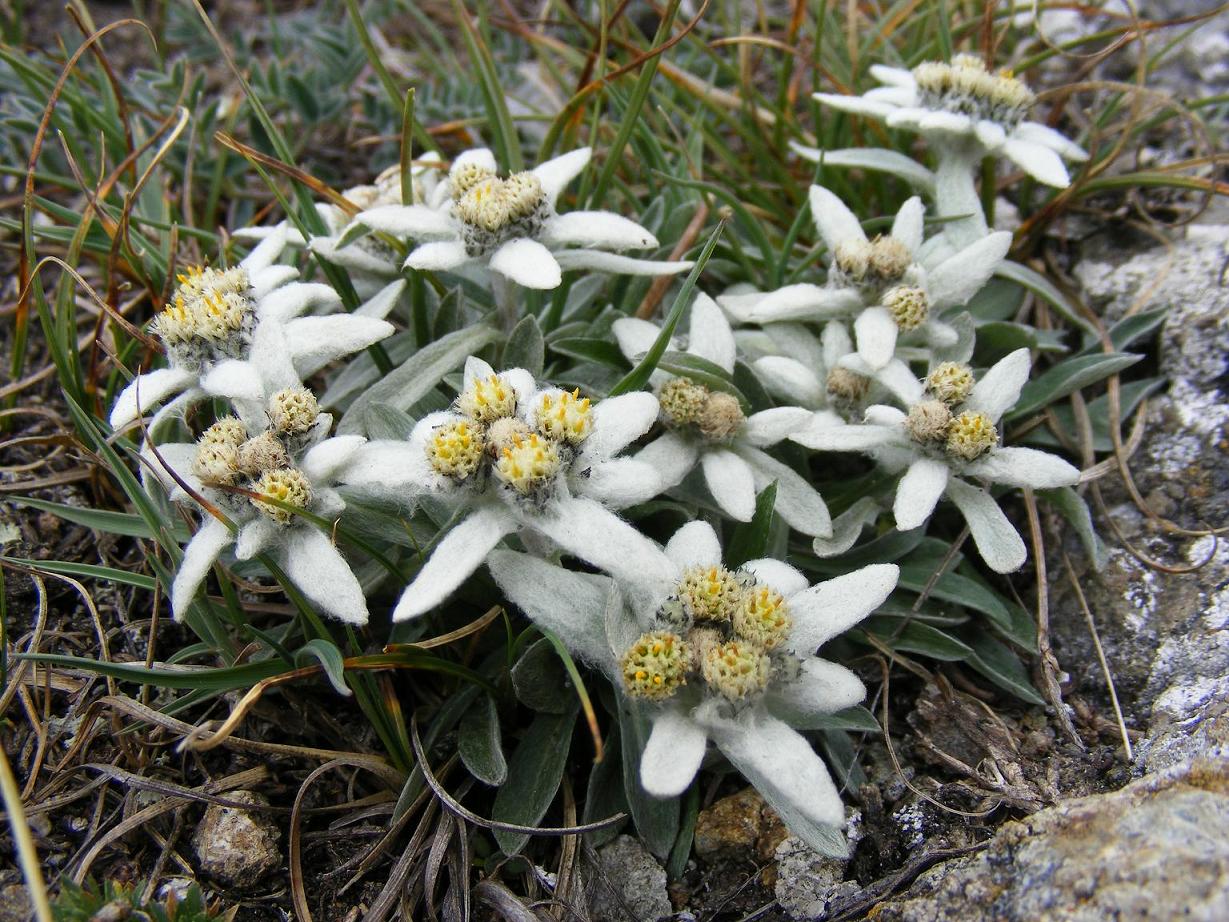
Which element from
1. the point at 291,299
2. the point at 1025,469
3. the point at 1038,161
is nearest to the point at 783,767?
the point at 1025,469

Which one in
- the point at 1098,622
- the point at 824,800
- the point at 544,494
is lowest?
the point at 1098,622

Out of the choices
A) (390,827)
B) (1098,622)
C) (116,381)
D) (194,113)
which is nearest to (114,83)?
(194,113)

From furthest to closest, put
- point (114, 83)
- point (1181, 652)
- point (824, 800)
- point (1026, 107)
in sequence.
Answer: point (114, 83) → point (1026, 107) → point (1181, 652) → point (824, 800)

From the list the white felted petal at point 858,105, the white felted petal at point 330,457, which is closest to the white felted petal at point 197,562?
the white felted petal at point 330,457

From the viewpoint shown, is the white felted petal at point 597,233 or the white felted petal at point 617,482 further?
the white felted petal at point 597,233

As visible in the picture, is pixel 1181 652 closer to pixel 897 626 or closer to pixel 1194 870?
pixel 897 626

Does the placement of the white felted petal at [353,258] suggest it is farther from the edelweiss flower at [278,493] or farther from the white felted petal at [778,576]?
the white felted petal at [778,576]

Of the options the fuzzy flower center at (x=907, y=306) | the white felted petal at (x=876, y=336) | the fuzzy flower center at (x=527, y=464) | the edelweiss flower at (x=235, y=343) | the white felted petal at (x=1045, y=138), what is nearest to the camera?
the fuzzy flower center at (x=527, y=464)
